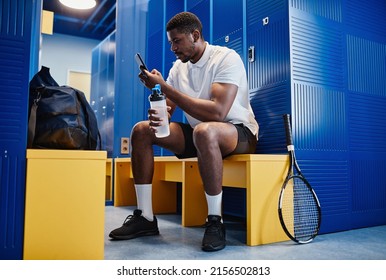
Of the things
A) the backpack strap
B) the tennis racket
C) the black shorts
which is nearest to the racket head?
the tennis racket

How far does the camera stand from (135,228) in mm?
1798

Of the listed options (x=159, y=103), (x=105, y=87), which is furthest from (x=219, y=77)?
(x=105, y=87)

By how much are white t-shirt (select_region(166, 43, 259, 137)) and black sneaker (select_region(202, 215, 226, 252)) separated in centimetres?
56

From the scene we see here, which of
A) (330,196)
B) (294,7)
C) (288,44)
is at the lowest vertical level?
(330,196)

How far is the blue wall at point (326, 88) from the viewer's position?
201 centimetres

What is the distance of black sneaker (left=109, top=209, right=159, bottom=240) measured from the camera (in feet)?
5.74

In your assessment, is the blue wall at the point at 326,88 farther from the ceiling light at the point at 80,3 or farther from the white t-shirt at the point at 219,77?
the ceiling light at the point at 80,3

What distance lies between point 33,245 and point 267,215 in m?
1.12

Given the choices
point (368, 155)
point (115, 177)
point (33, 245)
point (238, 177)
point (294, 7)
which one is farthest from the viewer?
point (115, 177)

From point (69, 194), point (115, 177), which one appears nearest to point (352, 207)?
point (69, 194)

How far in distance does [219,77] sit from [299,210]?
2.75 ft

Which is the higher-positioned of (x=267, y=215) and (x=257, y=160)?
(x=257, y=160)

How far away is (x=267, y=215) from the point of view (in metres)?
1.76

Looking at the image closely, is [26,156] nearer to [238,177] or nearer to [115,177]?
[238,177]
